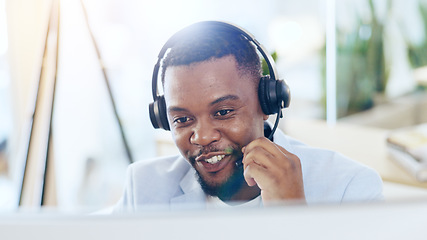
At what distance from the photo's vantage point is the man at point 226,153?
1.44ft

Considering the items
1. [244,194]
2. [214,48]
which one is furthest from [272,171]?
[214,48]

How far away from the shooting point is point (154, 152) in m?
0.48

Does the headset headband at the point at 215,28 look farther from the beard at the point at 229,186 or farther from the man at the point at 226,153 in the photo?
the beard at the point at 229,186

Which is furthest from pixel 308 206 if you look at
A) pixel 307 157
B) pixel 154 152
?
pixel 154 152

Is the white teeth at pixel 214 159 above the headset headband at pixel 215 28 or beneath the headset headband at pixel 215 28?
beneath

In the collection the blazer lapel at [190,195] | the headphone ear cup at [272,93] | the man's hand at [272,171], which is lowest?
the blazer lapel at [190,195]

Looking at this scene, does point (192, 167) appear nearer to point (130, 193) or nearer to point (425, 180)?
point (130, 193)

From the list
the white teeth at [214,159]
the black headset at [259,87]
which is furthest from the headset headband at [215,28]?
the white teeth at [214,159]

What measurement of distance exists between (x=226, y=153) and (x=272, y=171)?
0.05m

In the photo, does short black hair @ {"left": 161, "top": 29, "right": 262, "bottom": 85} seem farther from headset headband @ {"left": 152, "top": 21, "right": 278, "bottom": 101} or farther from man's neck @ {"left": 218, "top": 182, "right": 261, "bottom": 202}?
man's neck @ {"left": 218, "top": 182, "right": 261, "bottom": 202}

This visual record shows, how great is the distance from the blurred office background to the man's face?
3 cm

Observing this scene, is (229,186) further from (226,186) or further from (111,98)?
(111,98)

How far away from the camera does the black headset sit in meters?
0.45

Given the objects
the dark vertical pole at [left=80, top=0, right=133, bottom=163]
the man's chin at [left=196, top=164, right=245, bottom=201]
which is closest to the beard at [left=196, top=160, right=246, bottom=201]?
the man's chin at [left=196, top=164, right=245, bottom=201]
